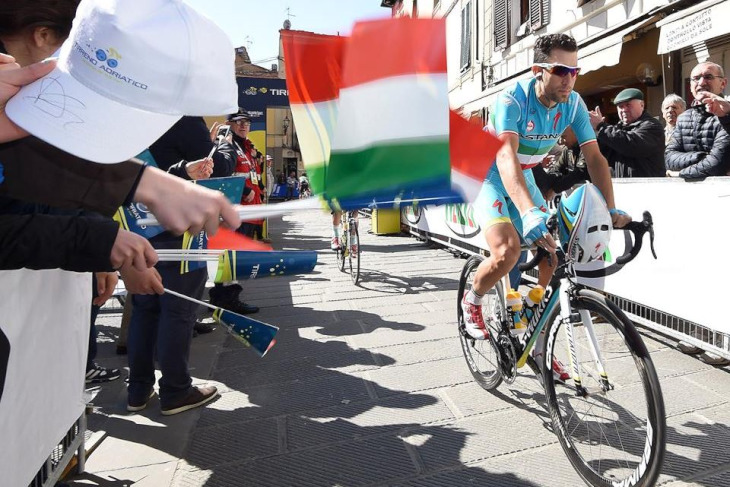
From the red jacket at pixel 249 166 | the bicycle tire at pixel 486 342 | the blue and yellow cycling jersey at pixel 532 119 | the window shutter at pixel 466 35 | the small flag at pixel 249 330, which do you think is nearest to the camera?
the small flag at pixel 249 330

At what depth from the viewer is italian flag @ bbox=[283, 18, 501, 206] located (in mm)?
1242

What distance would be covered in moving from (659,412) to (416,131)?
134 cm

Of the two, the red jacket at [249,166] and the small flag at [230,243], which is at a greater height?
the red jacket at [249,166]

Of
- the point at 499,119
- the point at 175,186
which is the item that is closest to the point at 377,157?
the point at 175,186

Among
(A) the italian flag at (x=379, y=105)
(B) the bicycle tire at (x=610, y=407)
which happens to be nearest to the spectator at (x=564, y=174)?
(B) the bicycle tire at (x=610, y=407)

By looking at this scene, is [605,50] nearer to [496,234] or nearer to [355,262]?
[355,262]

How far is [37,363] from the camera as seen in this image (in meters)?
1.46

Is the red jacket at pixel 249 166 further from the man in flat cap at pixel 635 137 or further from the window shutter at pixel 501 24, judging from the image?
the window shutter at pixel 501 24

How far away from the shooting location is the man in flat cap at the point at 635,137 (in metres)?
4.71

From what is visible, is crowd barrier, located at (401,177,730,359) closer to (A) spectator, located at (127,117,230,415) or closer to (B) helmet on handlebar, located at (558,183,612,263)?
(A) spectator, located at (127,117,230,415)

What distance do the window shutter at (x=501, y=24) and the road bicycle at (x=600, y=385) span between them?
1186 cm

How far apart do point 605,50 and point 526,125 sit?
676 centimetres

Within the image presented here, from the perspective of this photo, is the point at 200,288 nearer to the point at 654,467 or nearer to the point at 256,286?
the point at 654,467

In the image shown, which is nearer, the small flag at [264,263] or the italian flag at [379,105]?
the italian flag at [379,105]
